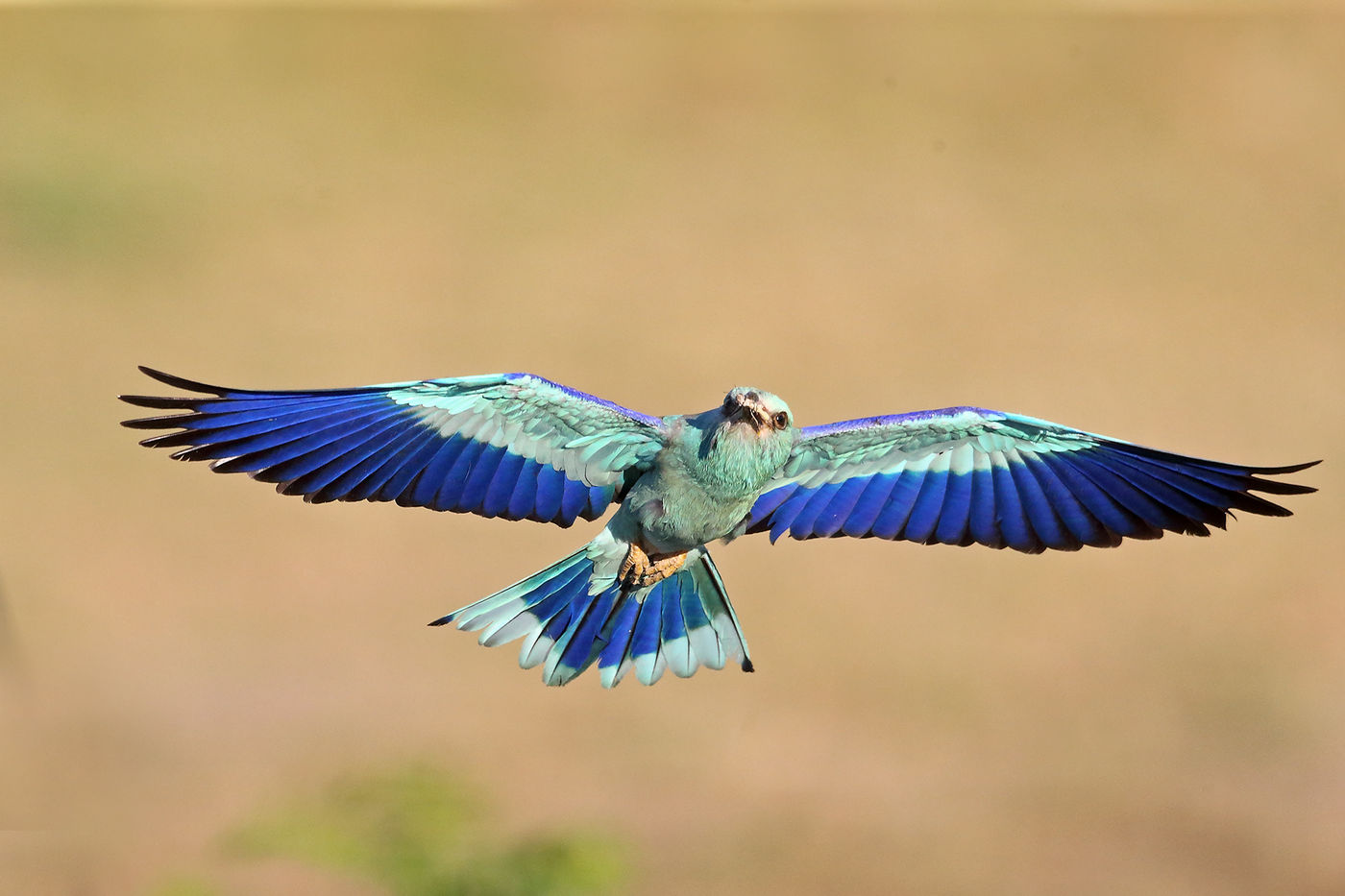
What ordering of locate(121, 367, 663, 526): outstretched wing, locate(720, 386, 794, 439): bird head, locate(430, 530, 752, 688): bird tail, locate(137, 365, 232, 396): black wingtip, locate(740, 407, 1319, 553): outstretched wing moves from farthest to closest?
locate(430, 530, 752, 688): bird tail
locate(740, 407, 1319, 553): outstretched wing
locate(121, 367, 663, 526): outstretched wing
locate(720, 386, 794, 439): bird head
locate(137, 365, 232, 396): black wingtip

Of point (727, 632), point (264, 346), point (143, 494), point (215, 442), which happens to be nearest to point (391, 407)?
point (215, 442)

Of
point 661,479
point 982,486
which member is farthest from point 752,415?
point 982,486

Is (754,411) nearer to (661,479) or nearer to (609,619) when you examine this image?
(661,479)

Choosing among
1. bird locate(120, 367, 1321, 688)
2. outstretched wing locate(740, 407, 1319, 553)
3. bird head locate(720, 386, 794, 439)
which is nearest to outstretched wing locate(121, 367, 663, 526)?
bird locate(120, 367, 1321, 688)

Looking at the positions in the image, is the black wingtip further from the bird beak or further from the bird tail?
the bird beak

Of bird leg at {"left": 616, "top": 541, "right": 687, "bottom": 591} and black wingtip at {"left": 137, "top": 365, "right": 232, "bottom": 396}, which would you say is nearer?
black wingtip at {"left": 137, "top": 365, "right": 232, "bottom": 396}

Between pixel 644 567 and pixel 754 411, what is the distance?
747 millimetres

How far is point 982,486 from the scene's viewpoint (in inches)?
225

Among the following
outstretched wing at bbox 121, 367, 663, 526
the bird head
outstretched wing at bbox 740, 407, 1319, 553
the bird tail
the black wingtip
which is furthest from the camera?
the bird tail

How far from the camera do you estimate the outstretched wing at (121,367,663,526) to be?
525 cm

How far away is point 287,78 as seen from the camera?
13703 millimetres

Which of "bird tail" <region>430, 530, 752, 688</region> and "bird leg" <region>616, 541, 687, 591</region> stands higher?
"bird leg" <region>616, 541, 687, 591</region>

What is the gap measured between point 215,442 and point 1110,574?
6370 millimetres

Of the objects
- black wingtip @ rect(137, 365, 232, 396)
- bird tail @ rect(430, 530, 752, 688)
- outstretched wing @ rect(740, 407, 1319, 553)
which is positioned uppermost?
outstretched wing @ rect(740, 407, 1319, 553)
